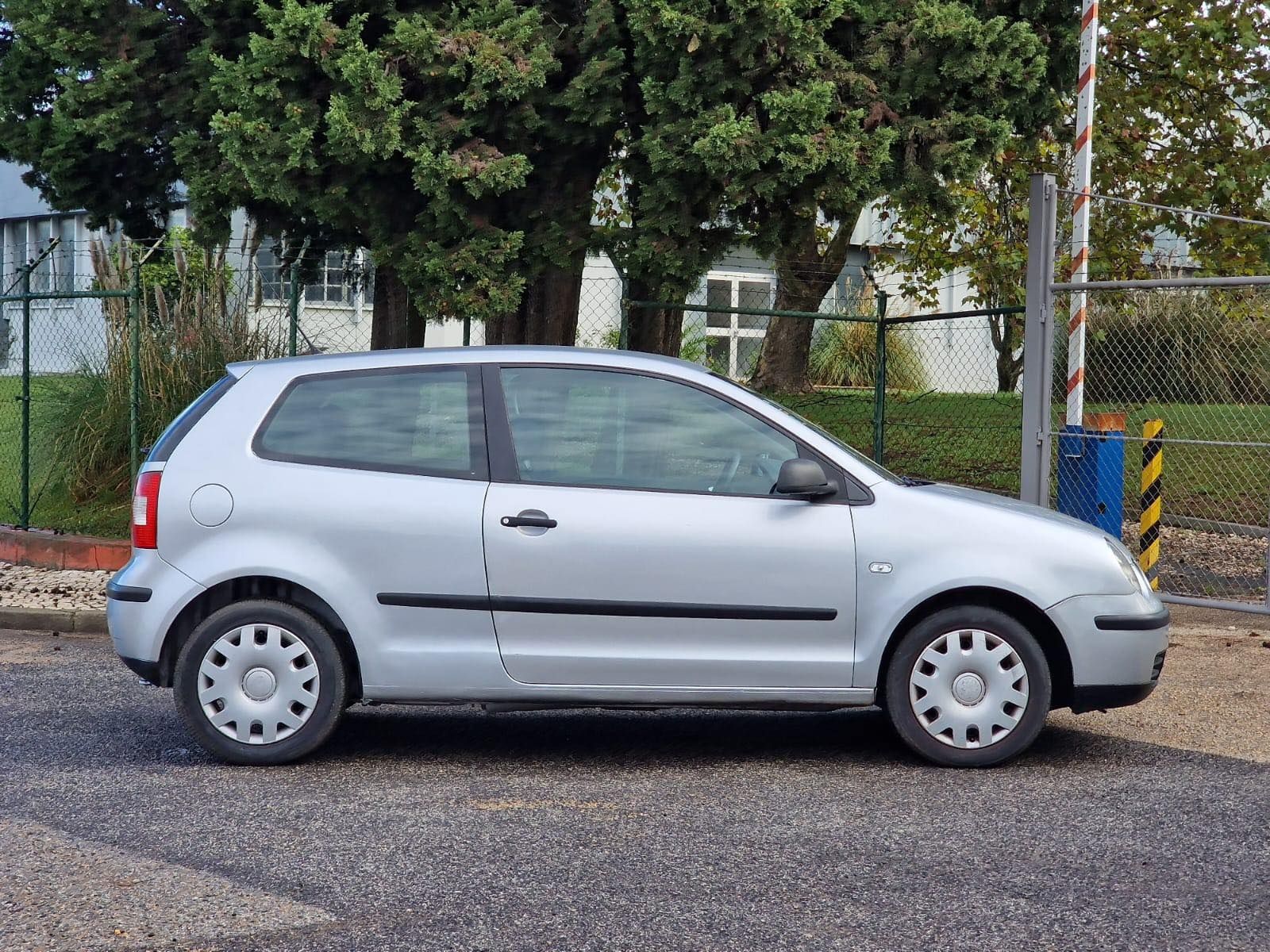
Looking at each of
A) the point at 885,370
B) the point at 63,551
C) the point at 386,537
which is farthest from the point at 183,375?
the point at 386,537

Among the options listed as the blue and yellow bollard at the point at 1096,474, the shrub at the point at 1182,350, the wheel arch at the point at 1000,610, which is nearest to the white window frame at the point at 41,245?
the shrub at the point at 1182,350

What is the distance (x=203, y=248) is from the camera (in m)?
12.9

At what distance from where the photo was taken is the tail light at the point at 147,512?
239 inches

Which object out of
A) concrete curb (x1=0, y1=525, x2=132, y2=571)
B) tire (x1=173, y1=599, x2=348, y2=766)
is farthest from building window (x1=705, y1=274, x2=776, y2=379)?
tire (x1=173, y1=599, x2=348, y2=766)

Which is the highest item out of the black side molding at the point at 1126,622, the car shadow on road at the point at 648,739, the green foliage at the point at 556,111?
the green foliage at the point at 556,111

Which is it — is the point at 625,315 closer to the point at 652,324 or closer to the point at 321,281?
the point at 652,324

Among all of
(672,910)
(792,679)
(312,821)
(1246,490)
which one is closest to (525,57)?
(792,679)

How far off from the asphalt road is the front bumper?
12.6 inches

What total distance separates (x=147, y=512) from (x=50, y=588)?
4.91 m

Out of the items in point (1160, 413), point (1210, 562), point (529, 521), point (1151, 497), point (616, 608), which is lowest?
point (1210, 562)

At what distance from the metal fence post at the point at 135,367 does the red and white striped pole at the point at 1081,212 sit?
22.9 feet

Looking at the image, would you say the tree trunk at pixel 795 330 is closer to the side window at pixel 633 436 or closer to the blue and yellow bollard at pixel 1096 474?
Answer: the blue and yellow bollard at pixel 1096 474

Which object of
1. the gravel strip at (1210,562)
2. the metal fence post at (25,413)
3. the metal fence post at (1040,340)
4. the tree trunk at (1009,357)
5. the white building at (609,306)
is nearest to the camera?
the metal fence post at (1040,340)

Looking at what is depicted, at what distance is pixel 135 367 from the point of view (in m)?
12.1
